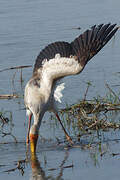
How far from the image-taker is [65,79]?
956 centimetres

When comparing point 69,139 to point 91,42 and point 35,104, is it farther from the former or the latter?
point 91,42

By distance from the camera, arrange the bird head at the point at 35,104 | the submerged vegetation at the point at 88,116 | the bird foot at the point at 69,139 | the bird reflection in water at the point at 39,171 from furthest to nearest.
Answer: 1. the submerged vegetation at the point at 88,116
2. the bird head at the point at 35,104
3. the bird foot at the point at 69,139
4. the bird reflection in water at the point at 39,171

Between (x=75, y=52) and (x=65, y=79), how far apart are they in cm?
230

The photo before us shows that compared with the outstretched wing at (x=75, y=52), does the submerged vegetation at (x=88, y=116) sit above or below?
below

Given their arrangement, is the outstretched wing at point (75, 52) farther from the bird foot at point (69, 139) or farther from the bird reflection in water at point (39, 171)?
the bird reflection in water at point (39, 171)

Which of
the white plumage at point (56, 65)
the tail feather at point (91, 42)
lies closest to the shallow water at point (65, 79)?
the white plumage at point (56, 65)

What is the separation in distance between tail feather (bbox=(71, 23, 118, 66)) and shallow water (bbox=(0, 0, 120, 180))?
1.01 metres

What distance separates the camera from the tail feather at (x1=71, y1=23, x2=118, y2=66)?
7.16 metres

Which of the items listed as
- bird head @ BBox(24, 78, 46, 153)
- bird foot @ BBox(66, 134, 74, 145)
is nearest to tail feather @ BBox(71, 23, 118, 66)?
bird head @ BBox(24, 78, 46, 153)

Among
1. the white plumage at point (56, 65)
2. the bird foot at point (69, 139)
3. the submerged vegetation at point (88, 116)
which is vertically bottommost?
the bird foot at point (69, 139)

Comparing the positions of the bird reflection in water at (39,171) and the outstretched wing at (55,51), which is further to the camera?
the outstretched wing at (55,51)

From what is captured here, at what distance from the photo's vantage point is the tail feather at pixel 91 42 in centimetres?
716

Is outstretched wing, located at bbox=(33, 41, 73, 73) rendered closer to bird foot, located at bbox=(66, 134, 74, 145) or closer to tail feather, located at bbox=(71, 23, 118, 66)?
tail feather, located at bbox=(71, 23, 118, 66)

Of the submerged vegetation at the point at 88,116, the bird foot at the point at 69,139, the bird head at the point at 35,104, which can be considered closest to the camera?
the bird foot at the point at 69,139
